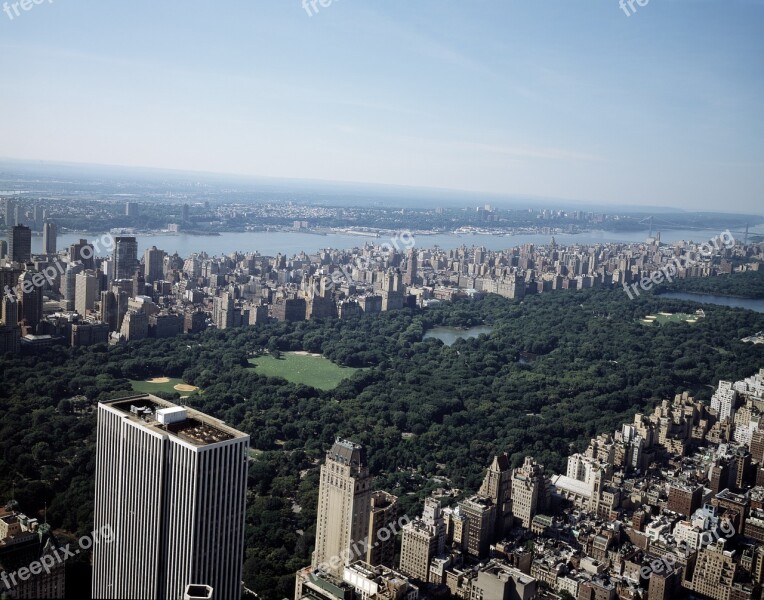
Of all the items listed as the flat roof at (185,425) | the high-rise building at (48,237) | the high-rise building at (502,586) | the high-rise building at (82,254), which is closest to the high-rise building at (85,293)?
the high-rise building at (82,254)

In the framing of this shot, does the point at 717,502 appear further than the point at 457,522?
Yes

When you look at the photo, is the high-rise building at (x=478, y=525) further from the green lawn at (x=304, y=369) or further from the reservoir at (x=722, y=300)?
the reservoir at (x=722, y=300)

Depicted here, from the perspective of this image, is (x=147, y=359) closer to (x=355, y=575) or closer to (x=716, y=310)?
(x=355, y=575)

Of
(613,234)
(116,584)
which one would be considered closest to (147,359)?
(116,584)

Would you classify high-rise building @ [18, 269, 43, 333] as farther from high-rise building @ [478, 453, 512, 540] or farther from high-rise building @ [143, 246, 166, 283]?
high-rise building @ [478, 453, 512, 540]

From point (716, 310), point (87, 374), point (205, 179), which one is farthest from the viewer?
point (205, 179)

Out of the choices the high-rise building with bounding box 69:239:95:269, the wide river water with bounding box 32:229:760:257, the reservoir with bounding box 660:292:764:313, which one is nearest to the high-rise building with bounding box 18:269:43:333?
the high-rise building with bounding box 69:239:95:269

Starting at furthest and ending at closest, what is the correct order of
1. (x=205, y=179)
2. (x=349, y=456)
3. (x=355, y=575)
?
1. (x=205, y=179)
2. (x=349, y=456)
3. (x=355, y=575)
